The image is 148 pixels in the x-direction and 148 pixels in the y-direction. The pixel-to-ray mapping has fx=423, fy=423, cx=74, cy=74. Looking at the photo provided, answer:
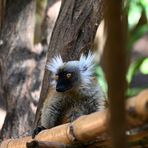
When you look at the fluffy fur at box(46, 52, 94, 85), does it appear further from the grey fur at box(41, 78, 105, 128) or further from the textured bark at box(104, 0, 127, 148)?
the textured bark at box(104, 0, 127, 148)

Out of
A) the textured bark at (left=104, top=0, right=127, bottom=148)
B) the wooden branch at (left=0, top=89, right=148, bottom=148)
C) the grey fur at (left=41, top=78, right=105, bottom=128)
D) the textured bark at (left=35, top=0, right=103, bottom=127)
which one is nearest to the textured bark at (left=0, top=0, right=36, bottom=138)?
the textured bark at (left=35, top=0, right=103, bottom=127)

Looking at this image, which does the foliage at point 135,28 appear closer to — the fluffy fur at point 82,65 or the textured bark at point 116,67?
the fluffy fur at point 82,65

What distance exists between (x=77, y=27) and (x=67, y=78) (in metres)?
Answer: 0.34

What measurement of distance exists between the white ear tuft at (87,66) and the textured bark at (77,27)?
0.18ft

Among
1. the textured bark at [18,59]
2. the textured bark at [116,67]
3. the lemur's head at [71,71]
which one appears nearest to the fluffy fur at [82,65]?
the lemur's head at [71,71]

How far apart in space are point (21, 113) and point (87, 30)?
1.11 m

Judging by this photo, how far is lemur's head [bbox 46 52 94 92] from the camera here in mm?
2652

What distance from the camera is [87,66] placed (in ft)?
9.08

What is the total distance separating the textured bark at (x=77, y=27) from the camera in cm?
272

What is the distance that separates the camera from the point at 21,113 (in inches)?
138

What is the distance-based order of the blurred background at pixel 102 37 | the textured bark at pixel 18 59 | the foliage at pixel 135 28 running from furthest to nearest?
the foliage at pixel 135 28 < the blurred background at pixel 102 37 < the textured bark at pixel 18 59

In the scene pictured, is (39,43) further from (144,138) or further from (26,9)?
(144,138)

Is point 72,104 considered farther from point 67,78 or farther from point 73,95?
point 67,78

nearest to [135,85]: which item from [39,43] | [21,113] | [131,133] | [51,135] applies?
[39,43]
